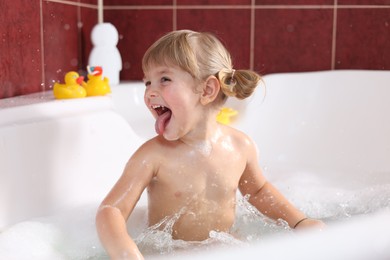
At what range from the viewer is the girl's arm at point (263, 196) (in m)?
1.17

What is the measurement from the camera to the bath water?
106cm

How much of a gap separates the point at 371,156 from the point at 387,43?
1.75ft

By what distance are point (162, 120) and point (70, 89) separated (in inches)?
18.0

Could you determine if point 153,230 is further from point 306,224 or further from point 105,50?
point 105,50

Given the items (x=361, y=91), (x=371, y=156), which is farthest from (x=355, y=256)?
(x=361, y=91)

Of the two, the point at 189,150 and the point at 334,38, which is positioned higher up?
the point at 334,38

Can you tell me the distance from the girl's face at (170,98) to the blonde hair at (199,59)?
14 mm

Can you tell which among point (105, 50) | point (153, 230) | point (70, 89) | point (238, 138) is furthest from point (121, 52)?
point (153, 230)

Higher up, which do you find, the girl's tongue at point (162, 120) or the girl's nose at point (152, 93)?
the girl's nose at point (152, 93)

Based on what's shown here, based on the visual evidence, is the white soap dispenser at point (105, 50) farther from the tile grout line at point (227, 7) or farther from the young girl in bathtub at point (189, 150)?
the young girl in bathtub at point (189, 150)

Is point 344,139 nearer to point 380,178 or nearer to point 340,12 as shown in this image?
point 380,178

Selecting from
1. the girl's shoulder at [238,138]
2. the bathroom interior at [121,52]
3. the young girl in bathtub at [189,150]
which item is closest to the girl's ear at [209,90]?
the young girl in bathtub at [189,150]

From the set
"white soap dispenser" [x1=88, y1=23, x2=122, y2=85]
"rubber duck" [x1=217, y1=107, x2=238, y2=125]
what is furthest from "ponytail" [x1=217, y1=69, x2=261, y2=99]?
"white soap dispenser" [x1=88, y1=23, x2=122, y2=85]

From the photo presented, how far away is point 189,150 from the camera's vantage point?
113cm
